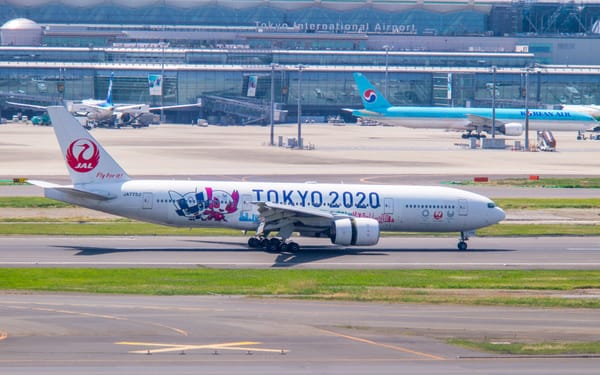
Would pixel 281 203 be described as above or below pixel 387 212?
above

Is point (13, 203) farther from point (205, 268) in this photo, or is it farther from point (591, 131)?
point (591, 131)

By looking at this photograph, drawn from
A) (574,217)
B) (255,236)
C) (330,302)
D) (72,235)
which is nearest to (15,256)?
(72,235)

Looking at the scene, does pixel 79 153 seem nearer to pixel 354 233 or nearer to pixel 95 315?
pixel 354 233

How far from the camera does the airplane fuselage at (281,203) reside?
175 feet

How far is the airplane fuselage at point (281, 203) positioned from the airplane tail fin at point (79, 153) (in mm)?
570

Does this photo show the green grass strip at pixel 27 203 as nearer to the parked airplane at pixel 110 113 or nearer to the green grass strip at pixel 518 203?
the green grass strip at pixel 518 203

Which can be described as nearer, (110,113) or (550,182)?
(550,182)

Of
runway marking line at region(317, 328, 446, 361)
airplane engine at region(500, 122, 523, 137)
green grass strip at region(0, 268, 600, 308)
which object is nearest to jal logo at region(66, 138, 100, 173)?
green grass strip at region(0, 268, 600, 308)

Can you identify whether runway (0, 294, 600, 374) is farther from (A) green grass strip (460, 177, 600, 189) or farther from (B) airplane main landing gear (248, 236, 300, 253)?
(A) green grass strip (460, 177, 600, 189)

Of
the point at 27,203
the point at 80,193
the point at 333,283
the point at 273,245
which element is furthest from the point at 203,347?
the point at 27,203

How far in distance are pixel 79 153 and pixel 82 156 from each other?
0.23 meters

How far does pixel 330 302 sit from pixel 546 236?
25708 mm

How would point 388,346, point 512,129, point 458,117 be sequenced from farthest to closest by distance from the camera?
point 458,117 → point 512,129 → point 388,346

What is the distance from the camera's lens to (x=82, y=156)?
174 feet
